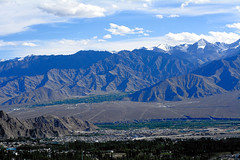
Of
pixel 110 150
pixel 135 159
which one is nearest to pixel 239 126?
pixel 110 150

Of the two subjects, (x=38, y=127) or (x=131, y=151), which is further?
(x=38, y=127)

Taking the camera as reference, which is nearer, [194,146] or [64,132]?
[194,146]

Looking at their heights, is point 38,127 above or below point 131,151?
below

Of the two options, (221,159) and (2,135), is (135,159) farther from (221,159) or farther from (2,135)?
(2,135)

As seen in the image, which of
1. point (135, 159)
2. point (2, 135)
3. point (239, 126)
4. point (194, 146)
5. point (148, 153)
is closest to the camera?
point (135, 159)

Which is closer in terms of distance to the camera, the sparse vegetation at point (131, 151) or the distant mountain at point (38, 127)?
the sparse vegetation at point (131, 151)

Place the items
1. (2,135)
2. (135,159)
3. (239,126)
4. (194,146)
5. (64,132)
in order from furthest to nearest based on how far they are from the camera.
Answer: (239,126) → (64,132) → (2,135) → (194,146) → (135,159)

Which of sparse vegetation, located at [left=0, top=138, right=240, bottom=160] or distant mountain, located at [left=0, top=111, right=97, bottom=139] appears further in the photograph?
distant mountain, located at [left=0, top=111, right=97, bottom=139]
